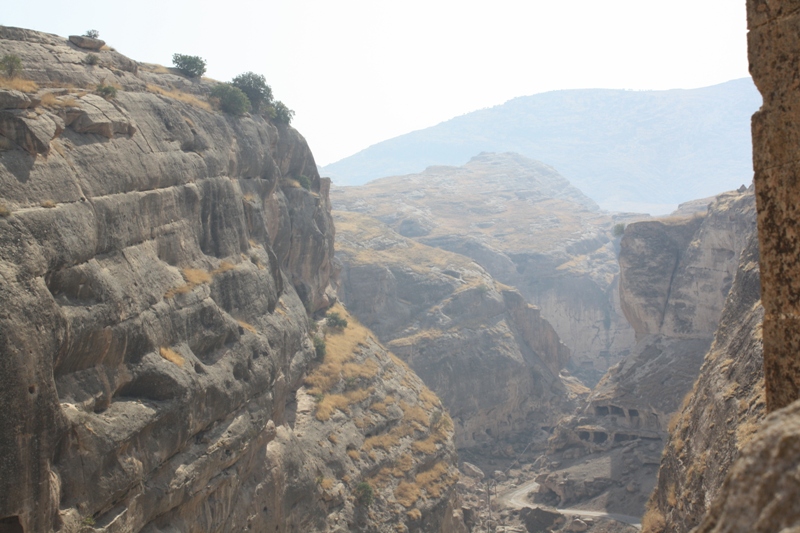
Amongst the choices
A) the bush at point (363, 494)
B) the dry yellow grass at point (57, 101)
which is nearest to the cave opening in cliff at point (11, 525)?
the dry yellow grass at point (57, 101)

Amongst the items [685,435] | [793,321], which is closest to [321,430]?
[685,435]

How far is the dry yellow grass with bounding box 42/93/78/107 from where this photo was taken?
96.7 feet

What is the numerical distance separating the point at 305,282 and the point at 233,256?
17.8 m

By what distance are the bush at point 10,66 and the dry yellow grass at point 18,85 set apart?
1.48 feet

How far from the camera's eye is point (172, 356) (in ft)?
104

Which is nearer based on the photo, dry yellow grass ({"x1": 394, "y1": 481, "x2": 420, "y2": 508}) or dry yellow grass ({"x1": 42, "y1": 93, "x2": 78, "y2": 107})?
dry yellow grass ({"x1": 42, "y1": 93, "x2": 78, "y2": 107})

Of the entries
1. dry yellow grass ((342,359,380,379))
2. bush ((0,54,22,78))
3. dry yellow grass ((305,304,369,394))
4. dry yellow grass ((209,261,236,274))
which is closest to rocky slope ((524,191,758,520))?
dry yellow grass ((342,359,380,379))

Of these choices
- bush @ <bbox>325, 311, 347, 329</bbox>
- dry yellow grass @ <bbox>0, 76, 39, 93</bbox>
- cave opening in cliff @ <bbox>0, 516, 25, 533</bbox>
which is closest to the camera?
cave opening in cliff @ <bbox>0, 516, 25, 533</bbox>

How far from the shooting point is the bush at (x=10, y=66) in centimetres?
2946

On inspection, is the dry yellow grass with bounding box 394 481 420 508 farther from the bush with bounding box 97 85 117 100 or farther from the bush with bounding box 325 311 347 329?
the bush with bounding box 97 85 117 100

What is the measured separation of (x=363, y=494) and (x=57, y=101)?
2866 cm

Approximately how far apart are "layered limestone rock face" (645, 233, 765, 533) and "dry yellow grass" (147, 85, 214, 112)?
102ft

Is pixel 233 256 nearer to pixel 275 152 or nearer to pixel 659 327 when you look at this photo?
pixel 275 152

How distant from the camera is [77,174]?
28438 millimetres
